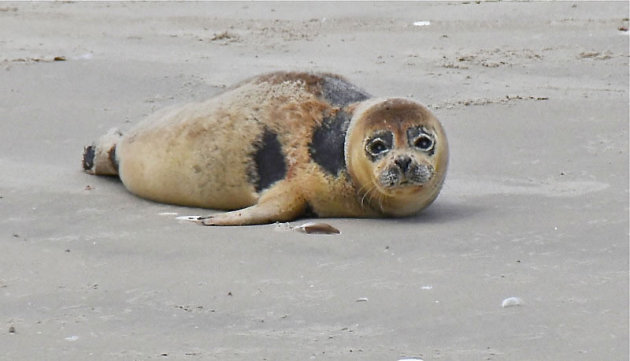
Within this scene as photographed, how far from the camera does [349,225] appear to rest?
17.9ft

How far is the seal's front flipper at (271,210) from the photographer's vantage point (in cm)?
546

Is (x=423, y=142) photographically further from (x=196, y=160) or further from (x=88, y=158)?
(x=88, y=158)

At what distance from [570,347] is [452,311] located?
47cm

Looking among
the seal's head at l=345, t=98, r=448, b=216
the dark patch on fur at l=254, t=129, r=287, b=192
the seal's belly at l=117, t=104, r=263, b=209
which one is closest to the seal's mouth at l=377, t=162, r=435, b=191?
the seal's head at l=345, t=98, r=448, b=216

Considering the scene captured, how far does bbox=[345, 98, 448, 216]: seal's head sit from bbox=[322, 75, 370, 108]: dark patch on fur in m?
0.23

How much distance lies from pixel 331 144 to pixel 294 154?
0.51 feet

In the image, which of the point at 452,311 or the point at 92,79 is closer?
the point at 452,311

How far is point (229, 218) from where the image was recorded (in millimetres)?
5473

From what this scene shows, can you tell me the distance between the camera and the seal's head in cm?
548

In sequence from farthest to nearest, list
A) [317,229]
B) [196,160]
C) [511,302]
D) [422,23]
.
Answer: [422,23] < [196,160] < [317,229] < [511,302]

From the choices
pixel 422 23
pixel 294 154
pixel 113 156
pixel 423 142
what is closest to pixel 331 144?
pixel 294 154

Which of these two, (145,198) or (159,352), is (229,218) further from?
(159,352)

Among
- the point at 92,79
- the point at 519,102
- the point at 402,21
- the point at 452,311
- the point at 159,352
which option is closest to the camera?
the point at 159,352

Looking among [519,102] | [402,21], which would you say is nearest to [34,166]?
[519,102]
